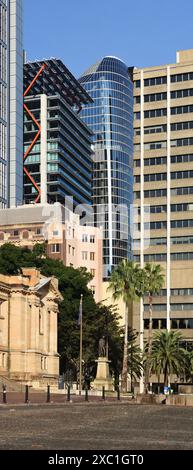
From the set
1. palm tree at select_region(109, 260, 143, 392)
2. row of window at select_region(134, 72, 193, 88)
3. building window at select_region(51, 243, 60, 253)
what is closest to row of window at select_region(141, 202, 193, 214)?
row of window at select_region(134, 72, 193, 88)

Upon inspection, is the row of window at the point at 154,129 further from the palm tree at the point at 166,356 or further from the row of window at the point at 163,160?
the palm tree at the point at 166,356

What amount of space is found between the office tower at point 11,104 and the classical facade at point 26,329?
8655 cm

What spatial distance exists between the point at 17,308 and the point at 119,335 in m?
28.5

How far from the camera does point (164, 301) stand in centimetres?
14150

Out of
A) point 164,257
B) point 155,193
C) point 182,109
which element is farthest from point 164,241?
point 182,109

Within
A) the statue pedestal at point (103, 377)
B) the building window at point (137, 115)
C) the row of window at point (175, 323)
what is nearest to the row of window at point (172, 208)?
the building window at point (137, 115)

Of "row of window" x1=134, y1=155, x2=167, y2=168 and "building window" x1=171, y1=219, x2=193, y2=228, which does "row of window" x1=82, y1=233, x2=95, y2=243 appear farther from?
"building window" x1=171, y1=219, x2=193, y2=228

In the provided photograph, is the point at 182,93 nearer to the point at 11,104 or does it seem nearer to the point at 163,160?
the point at 163,160

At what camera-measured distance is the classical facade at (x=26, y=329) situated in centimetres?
8444

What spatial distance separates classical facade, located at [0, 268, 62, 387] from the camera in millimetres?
84438

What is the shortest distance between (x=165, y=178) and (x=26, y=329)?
6287 centimetres

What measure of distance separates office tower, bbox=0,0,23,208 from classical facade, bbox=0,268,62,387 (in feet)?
284

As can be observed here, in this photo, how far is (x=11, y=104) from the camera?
186625mm
